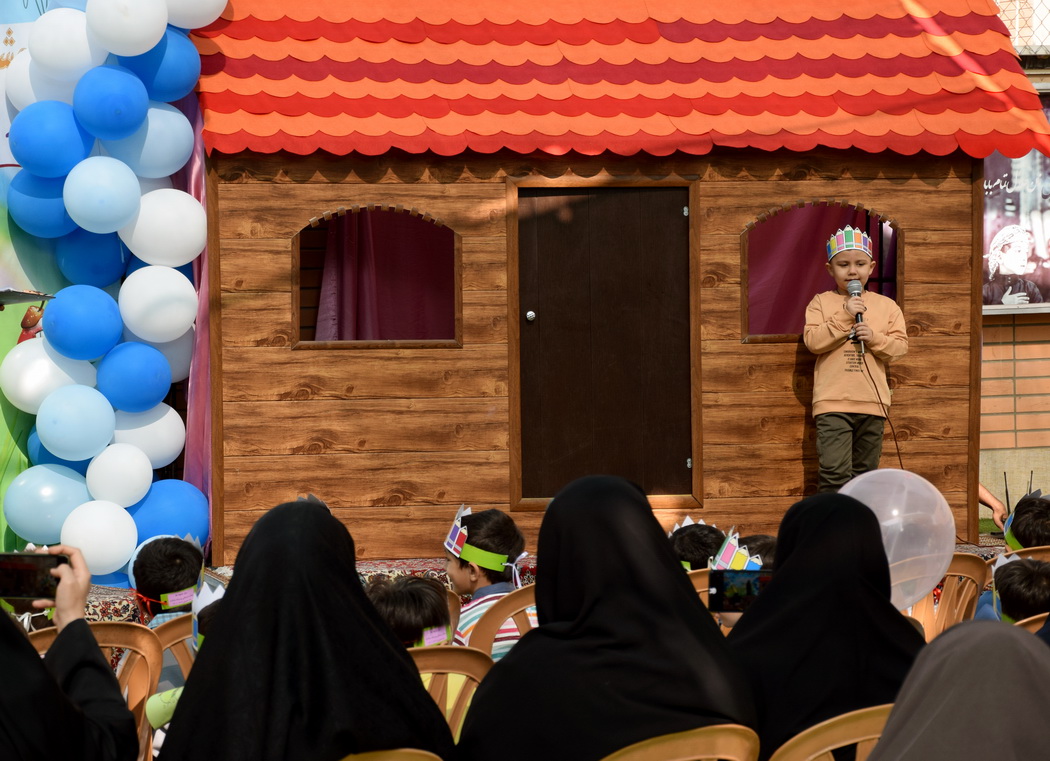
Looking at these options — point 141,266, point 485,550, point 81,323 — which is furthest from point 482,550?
point 141,266

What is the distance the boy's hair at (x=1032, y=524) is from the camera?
4961mm

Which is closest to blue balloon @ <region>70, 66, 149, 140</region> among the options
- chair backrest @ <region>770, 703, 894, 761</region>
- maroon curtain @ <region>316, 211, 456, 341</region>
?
maroon curtain @ <region>316, 211, 456, 341</region>

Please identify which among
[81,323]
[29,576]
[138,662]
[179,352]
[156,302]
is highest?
[156,302]

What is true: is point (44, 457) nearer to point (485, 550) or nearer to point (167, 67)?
point (167, 67)

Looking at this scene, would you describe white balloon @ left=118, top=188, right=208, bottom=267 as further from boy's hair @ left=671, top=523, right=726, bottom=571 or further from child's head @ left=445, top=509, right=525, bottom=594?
boy's hair @ left=671, top=523, right=726, bottom=571

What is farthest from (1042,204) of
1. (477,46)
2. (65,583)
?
(65,583)

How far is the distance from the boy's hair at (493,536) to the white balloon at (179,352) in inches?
114

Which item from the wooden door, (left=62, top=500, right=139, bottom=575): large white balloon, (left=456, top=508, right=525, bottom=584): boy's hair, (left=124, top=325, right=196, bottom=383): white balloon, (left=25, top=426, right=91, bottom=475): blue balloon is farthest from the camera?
the wooden door

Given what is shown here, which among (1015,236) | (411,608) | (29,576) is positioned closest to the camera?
(29,576)

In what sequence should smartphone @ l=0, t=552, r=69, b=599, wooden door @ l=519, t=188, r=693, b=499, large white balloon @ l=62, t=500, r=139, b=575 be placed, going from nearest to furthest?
1. smartphone @ l=0, t=552, r=69, b=599
2. large white balloon @ l=62, t=500, r=139, b=575
3. wooden door @ l=519, t=188, r=693, b=499

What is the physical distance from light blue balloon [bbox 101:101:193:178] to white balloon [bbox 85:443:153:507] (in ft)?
5.13

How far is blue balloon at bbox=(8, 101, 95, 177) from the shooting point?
6168 millimetres

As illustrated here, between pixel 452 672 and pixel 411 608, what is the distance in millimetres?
399

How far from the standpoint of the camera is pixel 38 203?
6.40m
